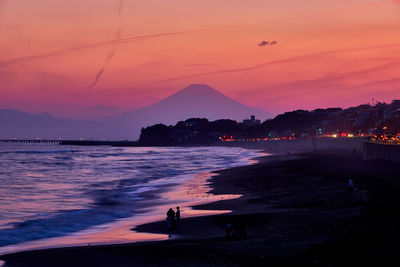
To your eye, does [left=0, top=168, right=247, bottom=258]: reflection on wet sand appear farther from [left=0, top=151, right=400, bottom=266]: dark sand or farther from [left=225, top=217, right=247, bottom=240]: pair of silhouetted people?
[left=225, top=217, right=247, bottom=240]: pair of silhouetted people

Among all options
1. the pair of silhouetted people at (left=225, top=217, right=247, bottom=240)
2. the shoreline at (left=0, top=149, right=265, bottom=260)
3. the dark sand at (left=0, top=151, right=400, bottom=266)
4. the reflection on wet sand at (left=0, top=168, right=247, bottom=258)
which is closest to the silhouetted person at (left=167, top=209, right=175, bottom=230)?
the dark sand at (left=0, top=151, right=400, bottom=266)

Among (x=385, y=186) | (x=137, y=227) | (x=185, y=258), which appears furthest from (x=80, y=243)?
(x=385, y=186)

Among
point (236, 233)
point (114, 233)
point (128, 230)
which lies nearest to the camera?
point (236, 233)

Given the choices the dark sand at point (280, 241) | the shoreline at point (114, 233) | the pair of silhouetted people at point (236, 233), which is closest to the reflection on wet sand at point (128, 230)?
the shoreline at point (114, 233)

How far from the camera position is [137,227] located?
2289 cm

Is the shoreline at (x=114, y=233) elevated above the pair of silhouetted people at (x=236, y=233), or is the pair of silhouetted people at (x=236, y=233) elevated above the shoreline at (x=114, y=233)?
the pair of silhouetted people at (x=236, y=233)

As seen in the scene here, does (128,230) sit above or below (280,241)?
below

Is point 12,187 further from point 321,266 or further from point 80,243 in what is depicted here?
point 321,266

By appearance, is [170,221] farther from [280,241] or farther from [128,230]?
[280,241]

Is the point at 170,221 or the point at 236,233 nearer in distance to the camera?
the point at 236,233

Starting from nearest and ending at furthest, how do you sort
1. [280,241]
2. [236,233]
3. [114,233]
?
[280,241] < [236,233] < [114,233]

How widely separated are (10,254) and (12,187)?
31.0 meters

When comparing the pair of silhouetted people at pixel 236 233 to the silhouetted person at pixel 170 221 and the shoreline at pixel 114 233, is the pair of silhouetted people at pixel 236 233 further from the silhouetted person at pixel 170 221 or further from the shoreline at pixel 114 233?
the silhouetted person at pixel 170 221

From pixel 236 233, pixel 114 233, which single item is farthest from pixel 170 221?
pixel 236 233
